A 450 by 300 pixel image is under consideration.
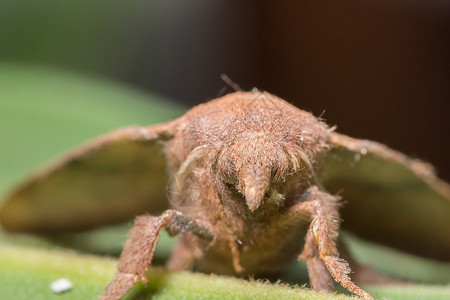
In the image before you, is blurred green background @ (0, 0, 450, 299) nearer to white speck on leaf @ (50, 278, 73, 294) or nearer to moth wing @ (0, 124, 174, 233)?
moth wing @ (0, 124, 174, 233)

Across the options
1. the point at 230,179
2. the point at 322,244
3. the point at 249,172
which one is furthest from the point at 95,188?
the point at 322,244

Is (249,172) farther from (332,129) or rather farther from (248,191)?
(332,129)

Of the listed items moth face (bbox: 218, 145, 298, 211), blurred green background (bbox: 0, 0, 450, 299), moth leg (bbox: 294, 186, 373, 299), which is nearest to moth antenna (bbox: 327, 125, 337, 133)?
moth leg (bbox: 294, 186, 373, 299)

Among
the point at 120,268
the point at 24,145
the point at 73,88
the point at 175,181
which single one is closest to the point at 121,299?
the point at 120,268

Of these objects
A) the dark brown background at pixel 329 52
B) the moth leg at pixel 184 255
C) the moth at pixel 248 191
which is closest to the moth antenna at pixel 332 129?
the moth at pixel 248 191

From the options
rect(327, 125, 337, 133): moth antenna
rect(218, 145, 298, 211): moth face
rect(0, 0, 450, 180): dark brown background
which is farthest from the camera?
rect(0, 0, 450, 180): dark brown background

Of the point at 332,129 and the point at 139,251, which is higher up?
the point at 332,129

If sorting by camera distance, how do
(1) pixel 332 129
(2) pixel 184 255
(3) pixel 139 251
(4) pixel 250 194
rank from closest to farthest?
(4) pixel 250 194 < (3) pixel 139 251 < (1) pixel 332 129 < (2) pixel 184 255
